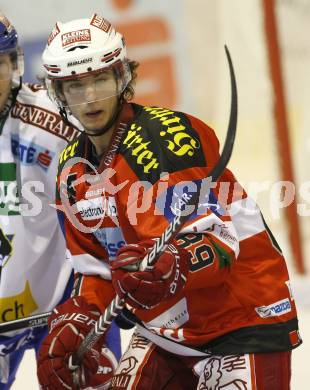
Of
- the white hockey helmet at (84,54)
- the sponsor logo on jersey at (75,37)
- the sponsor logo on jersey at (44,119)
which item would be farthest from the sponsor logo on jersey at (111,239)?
the sponsor logo on jersey at (44,119)

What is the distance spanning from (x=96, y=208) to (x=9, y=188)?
70 centimetres

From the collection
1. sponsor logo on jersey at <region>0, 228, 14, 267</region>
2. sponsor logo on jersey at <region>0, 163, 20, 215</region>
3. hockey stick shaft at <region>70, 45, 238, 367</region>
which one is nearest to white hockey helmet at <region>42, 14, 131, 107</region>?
hockey stick shaft at <region>70, 45, 238, 367</region>

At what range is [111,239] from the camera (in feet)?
9.91

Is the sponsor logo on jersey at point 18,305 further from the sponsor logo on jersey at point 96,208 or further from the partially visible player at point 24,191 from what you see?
the sponsor logo on jersey at point 96,208

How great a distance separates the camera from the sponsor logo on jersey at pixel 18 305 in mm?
3668

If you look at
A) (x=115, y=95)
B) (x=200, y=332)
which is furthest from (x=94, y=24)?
(x=200, y=332)

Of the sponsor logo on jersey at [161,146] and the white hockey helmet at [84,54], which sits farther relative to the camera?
the white hockey helmet at [84,54]

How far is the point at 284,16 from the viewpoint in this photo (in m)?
6.56

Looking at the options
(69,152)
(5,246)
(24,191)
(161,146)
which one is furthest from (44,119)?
(161,146)

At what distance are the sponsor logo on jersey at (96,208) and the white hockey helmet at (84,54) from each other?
0.26m

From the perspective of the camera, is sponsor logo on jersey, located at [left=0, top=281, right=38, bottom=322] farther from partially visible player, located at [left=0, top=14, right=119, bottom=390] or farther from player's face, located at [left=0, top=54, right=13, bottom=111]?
player's face, located at [left=0, top=54, right=13, bottom=111]

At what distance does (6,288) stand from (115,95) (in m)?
0.91

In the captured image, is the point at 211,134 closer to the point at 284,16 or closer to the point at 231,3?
the point at 284,16

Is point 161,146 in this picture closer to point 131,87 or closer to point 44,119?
point 131,87
